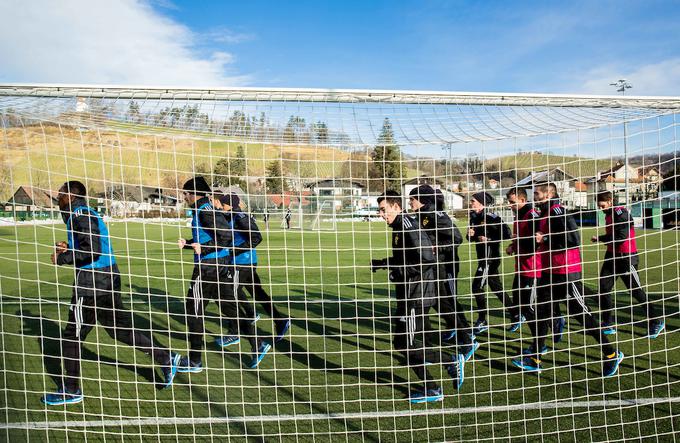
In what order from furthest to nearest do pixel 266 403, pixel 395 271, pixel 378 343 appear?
pixel 378 343, pixel 395 271, pixel 266 403

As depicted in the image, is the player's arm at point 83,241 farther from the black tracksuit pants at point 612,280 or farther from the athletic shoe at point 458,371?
the black tracksuit pants at point 612,280

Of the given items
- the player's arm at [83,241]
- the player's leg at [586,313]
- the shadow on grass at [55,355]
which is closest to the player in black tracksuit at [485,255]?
the player's leg at [586,313]

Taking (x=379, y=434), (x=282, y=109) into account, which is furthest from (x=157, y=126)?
(x=379, y=434)

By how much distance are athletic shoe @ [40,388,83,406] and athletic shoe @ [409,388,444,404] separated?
292 cm

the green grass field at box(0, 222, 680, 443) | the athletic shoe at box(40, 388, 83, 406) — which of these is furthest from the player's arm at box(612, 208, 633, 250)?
the athletic shoe at box(40, 388, 83, 406)

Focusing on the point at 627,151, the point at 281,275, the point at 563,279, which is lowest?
the point at 281,275

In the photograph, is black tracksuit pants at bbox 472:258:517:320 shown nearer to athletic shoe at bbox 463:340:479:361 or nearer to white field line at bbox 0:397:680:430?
athletic shoe at bbox 463:340:479:361

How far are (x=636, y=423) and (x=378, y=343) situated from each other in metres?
2.99

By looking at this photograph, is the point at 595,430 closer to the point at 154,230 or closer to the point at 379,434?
the point at 379,434

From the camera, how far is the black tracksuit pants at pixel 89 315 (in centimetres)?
429

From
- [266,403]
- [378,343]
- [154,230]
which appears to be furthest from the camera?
[154,230]

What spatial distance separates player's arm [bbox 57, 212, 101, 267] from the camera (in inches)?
167

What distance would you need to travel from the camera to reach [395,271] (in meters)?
4.88

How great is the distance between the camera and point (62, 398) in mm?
4363
